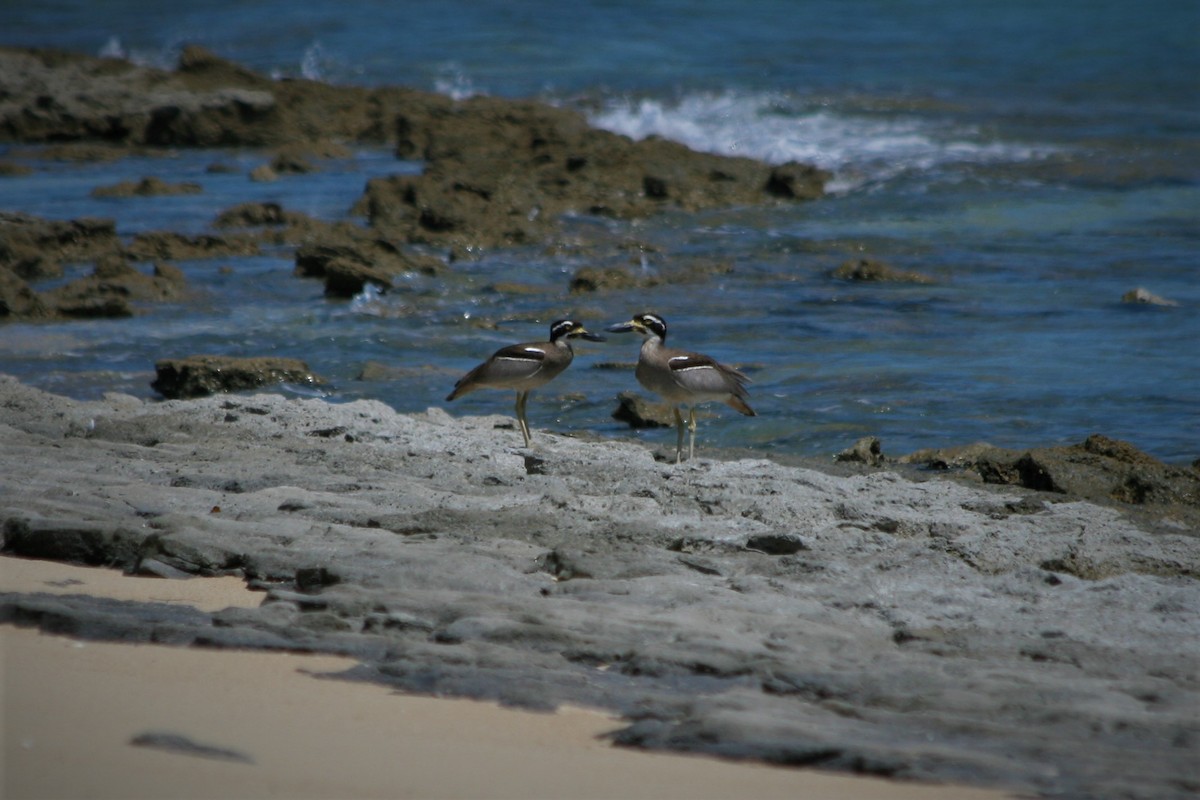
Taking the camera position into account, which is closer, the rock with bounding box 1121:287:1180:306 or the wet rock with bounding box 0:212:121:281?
the rock with bounding box 1121:287:1180:306

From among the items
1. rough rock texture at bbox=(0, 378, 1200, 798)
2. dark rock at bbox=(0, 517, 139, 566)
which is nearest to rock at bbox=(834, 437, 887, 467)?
Answer: rough rock texture at bbox=(0, 378, 1200, 798)

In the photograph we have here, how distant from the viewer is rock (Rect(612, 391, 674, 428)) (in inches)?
416

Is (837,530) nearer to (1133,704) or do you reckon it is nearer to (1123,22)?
(1133,704)

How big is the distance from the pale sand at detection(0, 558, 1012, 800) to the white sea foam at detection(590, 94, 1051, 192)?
17187 mm

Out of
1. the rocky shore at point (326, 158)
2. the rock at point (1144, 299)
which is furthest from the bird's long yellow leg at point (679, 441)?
the rock at point (1144, 299)

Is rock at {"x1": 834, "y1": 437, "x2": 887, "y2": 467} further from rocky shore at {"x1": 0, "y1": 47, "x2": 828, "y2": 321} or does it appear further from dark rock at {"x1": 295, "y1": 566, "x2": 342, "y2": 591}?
rocky shore at {"x1": 0, "y1": 47, "x2": 828, "y2": 321}

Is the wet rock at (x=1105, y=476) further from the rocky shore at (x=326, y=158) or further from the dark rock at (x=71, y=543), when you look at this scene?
the rocky shore at (x=326, y=158)

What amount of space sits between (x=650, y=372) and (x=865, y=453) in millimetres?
1472

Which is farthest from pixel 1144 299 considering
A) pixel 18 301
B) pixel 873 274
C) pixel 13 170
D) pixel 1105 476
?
pixel 13 170

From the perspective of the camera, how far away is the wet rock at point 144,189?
20.1 m

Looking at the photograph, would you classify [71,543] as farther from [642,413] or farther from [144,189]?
[144,189]

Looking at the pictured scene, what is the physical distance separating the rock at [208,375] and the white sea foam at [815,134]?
466 inches

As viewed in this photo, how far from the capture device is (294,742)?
4.55 metres

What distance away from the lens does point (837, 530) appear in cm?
679
